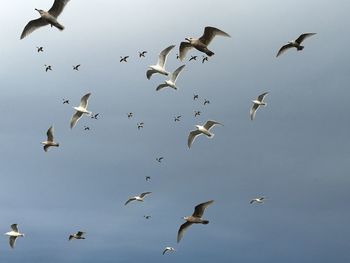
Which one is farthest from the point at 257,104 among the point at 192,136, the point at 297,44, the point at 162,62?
the point at 297,44

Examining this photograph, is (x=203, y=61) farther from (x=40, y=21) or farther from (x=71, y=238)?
(x=71, y=238)

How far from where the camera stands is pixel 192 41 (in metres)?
55.8

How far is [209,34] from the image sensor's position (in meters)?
55.0

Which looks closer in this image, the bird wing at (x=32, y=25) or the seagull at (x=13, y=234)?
the bird wing at (x=32, y=25)

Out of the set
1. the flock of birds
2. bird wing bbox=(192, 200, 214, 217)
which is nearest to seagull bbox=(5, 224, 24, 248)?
the flock of birds

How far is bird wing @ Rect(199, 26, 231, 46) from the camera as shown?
179 ft

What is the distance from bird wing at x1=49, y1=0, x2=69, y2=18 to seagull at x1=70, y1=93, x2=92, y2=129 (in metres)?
21.4

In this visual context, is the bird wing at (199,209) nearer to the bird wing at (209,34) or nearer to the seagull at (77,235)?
the bird wing at (209,34)

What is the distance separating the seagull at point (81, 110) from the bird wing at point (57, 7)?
70.3 ft

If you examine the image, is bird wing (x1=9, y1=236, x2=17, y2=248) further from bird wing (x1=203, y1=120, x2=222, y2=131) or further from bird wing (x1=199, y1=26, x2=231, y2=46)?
bird wing (x1=199, y1=26, x2=231, y2=46)

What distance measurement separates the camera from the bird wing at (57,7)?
51.1 metres

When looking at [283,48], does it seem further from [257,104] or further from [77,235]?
[77,235]

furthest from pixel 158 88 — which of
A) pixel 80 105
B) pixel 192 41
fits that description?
pixel 192 41

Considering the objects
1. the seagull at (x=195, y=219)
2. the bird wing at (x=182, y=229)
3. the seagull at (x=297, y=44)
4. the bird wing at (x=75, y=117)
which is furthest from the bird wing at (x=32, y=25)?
the bird wing at (x=75, y=117)
